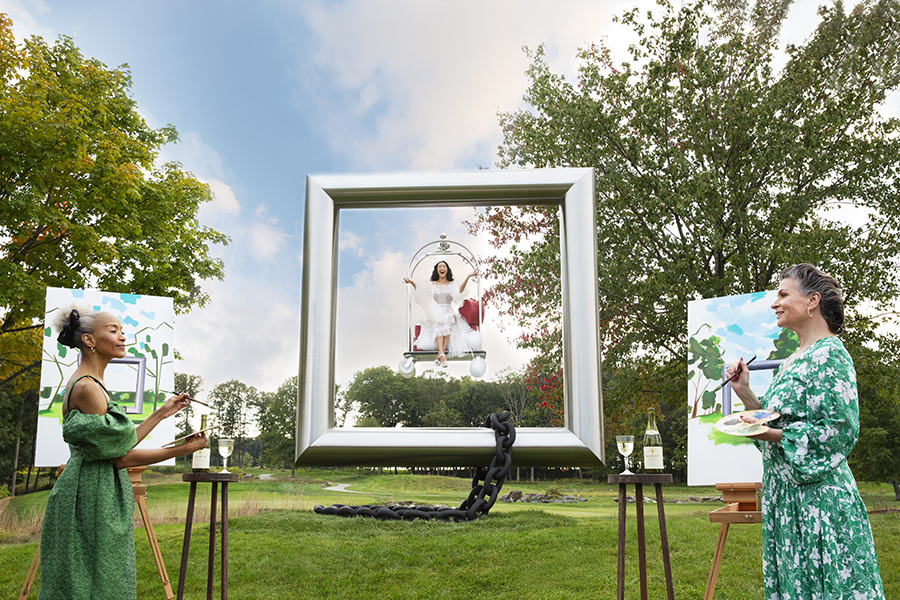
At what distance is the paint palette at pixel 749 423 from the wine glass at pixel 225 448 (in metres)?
2.37

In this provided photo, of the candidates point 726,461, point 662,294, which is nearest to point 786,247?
point 662,294

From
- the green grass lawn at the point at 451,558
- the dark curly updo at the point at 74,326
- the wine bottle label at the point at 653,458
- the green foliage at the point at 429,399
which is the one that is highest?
the dark curly updo at the point at 74,326

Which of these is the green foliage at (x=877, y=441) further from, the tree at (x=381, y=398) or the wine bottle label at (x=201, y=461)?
the wine bottle label at (x=201, y=461)

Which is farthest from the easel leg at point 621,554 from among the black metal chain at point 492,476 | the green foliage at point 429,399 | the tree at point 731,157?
the tree at point 731,157

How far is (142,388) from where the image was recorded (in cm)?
428

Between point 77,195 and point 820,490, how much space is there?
30.2 ft

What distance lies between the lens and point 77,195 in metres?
8.05

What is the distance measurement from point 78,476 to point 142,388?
8.03ft

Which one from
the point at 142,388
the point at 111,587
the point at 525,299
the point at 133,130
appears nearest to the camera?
the point at 111,587

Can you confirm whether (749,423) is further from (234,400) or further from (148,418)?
(234,400)

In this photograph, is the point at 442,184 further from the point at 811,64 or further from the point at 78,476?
the point at 811,64

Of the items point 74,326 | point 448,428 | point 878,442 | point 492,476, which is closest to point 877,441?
point 878,442

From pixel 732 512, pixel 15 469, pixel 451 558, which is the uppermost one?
pixel 732 512

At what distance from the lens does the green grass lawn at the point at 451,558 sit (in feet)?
16.0
